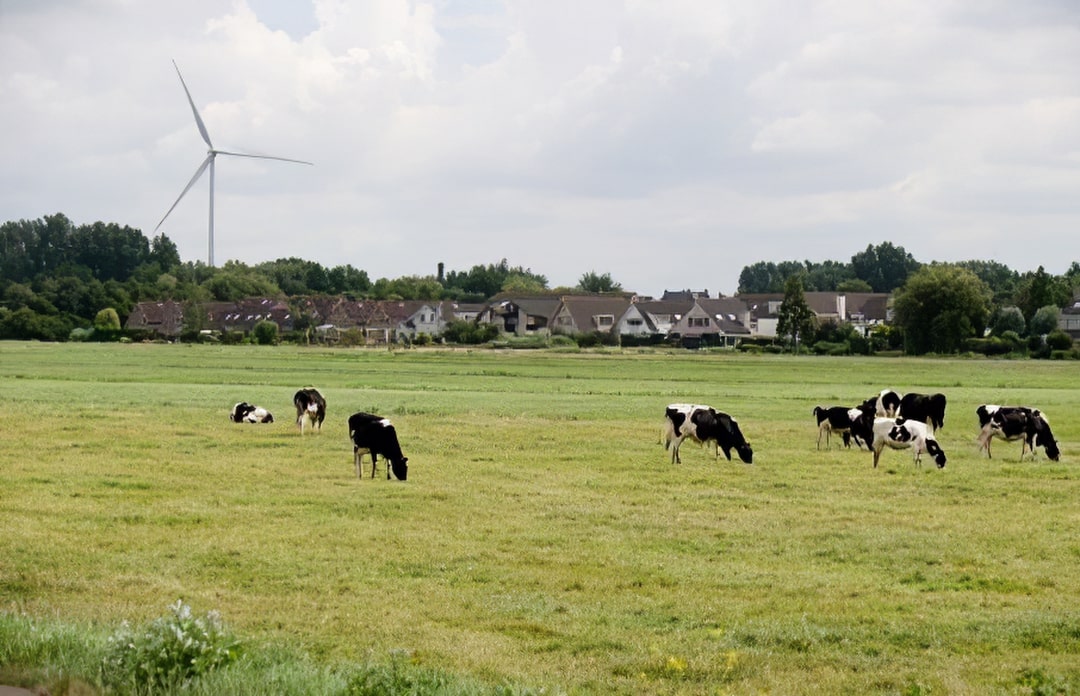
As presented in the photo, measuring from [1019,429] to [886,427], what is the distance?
167 inches

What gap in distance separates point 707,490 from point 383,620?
11.0 metres

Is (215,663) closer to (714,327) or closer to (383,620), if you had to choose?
(383,620)

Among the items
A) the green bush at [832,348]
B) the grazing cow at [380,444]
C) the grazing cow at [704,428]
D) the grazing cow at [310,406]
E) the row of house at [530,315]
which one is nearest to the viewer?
the grazing cow at [380,444]

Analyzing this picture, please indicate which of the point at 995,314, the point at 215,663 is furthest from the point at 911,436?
the point at 995,314

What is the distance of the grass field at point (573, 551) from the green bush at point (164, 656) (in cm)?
239

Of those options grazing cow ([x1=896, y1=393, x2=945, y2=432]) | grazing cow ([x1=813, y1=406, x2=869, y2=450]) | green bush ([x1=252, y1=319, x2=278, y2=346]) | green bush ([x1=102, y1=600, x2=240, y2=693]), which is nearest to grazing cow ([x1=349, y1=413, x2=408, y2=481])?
grazing cow ([x1=813, y1=406, x2=869, y2=450])

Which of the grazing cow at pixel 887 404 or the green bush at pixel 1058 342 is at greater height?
the green bush at pixel 1058 342

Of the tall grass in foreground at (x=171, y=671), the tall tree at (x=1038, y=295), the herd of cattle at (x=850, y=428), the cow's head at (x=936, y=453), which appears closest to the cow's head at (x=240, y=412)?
the herd of cattle at (x=850, y=428)

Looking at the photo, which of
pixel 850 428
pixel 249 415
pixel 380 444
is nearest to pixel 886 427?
pixel 850 428

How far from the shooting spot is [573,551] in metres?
17.5

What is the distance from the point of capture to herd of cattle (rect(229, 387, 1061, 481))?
2498cm

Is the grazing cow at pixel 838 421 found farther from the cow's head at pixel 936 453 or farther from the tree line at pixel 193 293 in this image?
the tree line at pixel 193 293

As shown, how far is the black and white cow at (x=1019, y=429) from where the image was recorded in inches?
1179

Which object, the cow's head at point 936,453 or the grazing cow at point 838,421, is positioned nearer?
the cow's head at point 936,453
